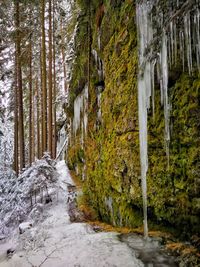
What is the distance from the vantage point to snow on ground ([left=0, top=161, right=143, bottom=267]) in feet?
12.6

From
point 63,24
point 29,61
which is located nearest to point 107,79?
point 29,61

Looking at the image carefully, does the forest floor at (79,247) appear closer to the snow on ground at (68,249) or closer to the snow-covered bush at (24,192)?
the snow on ground at (68,249)

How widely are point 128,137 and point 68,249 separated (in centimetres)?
199

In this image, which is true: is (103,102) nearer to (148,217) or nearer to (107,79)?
(107,79)

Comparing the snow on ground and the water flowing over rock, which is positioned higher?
the water flowing over rock

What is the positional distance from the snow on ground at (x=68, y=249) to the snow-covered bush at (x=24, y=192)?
4.02ft

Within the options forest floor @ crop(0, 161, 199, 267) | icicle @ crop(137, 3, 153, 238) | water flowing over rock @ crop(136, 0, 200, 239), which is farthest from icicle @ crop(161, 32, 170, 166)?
forest floor @ crop(0, 161, 199, 267)

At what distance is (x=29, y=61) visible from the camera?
15008 mm

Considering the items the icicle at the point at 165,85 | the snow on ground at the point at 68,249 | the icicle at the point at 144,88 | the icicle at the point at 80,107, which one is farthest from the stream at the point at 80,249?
the icicle at the point at 80,107

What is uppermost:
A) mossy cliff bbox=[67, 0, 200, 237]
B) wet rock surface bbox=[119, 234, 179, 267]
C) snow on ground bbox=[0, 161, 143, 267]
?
mossy cliff bbox=[67, 0, 200, 237]

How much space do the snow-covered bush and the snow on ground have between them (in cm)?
123

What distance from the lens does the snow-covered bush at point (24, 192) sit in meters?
7.54

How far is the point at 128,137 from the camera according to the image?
4891 mm

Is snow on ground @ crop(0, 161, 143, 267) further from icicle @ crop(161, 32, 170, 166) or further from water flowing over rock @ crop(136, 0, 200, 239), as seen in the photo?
icicle @ crop(161, 32, 170, 166)
